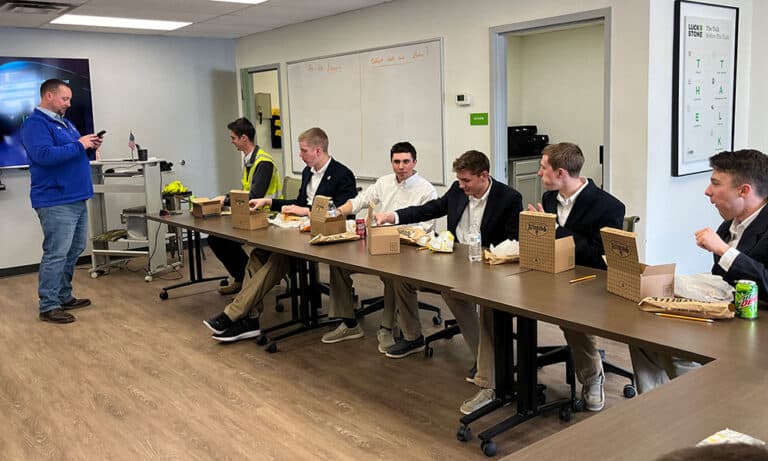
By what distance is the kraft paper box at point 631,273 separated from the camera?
2.38m

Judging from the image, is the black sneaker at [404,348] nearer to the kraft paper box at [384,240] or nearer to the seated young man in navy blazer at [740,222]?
the kraft paper box at [384,240]

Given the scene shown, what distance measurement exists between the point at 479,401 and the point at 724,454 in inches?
102

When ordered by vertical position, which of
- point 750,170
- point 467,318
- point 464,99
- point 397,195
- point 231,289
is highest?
point 464,99

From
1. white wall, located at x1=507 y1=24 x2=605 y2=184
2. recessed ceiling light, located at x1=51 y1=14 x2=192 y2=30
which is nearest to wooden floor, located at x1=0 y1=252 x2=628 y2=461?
recessed ceiling light, located at x1=51 y1=14 x2=192 y2=30

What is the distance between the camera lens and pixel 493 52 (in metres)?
5.03

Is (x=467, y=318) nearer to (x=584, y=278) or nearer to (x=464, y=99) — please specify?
(x=584, y=278)

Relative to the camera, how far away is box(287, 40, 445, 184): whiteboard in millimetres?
5652

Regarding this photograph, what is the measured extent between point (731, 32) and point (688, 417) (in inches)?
158

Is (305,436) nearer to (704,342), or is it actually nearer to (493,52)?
(704,342)

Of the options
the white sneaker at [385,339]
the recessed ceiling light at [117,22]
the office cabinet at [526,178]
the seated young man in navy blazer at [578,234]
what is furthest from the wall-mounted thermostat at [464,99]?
the recessed ceiling light at [117,22]

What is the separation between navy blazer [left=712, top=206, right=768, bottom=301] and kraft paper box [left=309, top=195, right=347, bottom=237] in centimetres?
208

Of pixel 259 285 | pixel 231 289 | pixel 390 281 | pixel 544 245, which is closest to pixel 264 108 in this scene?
pixel 231 289

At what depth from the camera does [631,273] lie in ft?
7.98

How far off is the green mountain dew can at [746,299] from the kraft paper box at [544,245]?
795 mm
